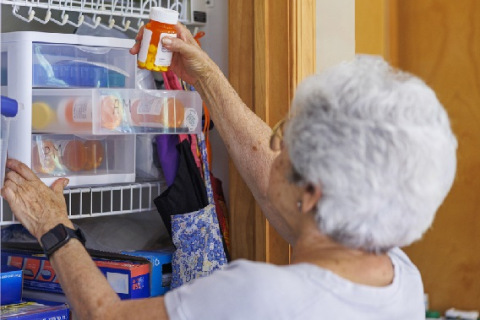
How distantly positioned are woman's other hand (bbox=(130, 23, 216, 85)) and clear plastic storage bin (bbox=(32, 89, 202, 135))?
0.06 metres

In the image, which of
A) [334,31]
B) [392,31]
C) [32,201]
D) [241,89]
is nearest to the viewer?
[32,201]

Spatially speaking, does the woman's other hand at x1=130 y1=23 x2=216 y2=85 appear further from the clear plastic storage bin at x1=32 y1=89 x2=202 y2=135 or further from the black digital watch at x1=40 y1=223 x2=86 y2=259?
the black digital watch at x1=40 y1=223 x2=86 y2=259

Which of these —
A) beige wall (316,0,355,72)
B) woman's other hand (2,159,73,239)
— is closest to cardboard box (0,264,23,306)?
woman's other hand (2,159,73,239)

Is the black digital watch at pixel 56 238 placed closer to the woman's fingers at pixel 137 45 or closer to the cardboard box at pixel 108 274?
the cardboard box at pixel 108 274

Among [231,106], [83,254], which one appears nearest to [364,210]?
[83,254]

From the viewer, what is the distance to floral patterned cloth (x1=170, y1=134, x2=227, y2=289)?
2.07m

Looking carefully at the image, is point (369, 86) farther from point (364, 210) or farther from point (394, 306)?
point (394, 306)

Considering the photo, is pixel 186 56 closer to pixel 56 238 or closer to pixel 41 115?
pixel 41 115

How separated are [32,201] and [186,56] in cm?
51

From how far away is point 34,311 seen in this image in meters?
1.81

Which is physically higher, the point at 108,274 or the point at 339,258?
the point at 339,258

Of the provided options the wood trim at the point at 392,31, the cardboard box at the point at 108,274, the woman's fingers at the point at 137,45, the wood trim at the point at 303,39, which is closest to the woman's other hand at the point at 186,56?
the woman's fingers at the point at 137,45

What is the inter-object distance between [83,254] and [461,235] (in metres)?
1.54

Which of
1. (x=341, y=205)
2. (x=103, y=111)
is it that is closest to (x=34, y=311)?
(x=103, y=111)
